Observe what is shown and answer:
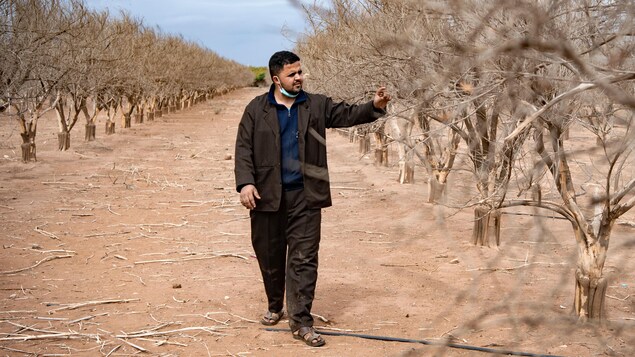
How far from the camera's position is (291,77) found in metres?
5.34

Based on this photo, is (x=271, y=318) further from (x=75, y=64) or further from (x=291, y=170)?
(x=75, y=64)

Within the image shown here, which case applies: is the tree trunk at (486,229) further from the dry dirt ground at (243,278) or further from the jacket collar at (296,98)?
the jacket collar at (296,98)

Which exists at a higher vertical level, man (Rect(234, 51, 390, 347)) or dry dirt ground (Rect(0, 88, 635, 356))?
man (Rect(234, 51, 390, 347))

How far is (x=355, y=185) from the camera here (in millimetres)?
14844

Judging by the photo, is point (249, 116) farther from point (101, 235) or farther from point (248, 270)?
point (101, 235)

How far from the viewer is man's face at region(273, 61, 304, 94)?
5.32m

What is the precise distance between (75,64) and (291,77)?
14169 mm

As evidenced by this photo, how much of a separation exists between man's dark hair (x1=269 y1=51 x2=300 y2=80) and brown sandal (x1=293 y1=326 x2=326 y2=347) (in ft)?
5.57

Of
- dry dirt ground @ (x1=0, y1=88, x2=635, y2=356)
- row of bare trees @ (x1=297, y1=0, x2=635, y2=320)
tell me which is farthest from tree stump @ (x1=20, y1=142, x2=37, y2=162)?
row of bare trees @ (x1=297, y1=0, x2=635, y2=320)

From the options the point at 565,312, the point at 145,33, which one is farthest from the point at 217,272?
the point at 145,33

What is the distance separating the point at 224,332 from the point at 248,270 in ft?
6.81

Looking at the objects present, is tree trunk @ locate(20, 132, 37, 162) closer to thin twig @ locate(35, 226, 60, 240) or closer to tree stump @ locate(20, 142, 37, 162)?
tree stump @ locate(20, 142, 37, 162)

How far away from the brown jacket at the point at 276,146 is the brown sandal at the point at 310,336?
Answer: 0.82m

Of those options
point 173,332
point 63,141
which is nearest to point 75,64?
point 63,141
